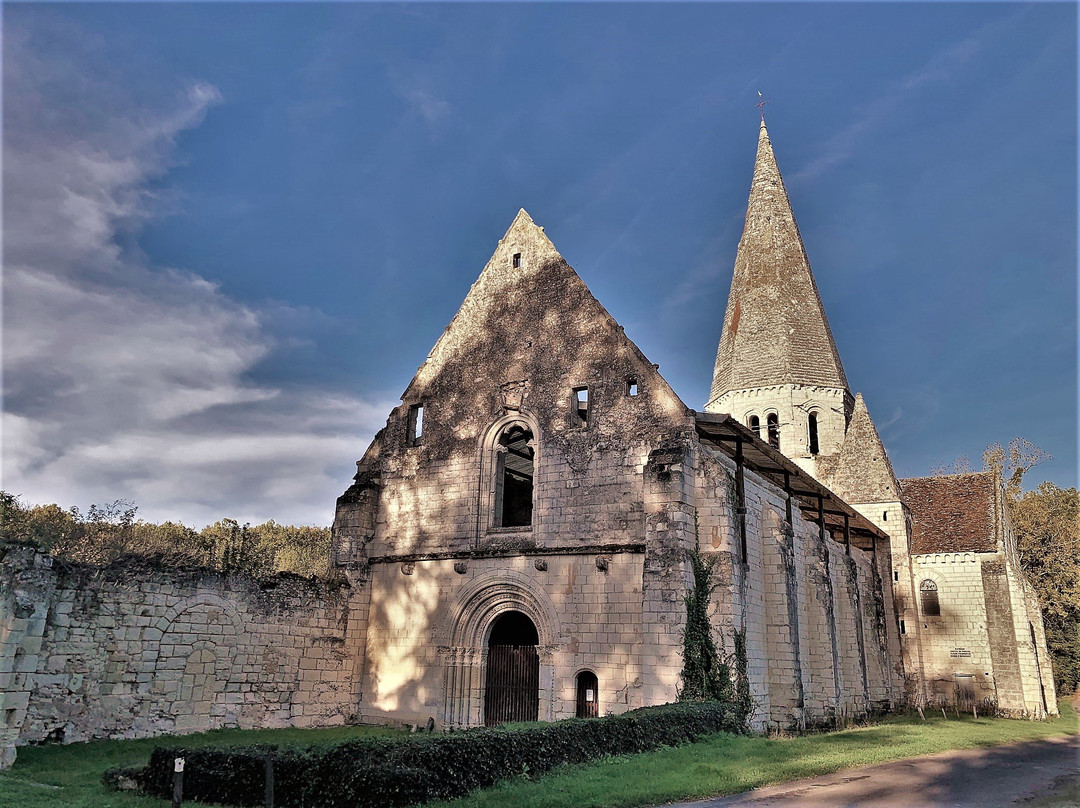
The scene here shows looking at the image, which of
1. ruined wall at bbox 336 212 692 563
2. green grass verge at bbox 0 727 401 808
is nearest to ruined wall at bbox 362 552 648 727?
ruined wall at bbox 336 212 692 563

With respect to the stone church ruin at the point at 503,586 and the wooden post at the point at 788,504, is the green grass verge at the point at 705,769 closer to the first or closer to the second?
the stone church ruin at the point at 503,586

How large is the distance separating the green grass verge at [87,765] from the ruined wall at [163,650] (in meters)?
0.55

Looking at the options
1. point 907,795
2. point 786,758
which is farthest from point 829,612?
point 907,795

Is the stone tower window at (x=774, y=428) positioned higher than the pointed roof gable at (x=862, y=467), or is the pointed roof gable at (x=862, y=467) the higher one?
the stone tower window at (x=774, y=428)

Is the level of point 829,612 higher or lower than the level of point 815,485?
lower

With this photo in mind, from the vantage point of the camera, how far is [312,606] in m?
20.1

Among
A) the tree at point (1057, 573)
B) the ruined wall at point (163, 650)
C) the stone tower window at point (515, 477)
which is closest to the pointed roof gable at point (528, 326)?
the stone tower window at point (515, 477)

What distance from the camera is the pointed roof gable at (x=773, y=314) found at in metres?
38.9

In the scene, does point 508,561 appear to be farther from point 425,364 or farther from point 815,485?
point 815,485

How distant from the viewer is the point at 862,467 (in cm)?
3462

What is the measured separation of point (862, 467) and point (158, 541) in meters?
34.4

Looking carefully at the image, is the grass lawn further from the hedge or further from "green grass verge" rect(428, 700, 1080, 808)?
the hedge

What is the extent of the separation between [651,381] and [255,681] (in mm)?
11900

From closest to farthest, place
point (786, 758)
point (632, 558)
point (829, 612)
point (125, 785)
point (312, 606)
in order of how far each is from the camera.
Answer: point (125, 785) → point (786, 758) → point (632, 558) → point (312, 606) → point (829, 612)
